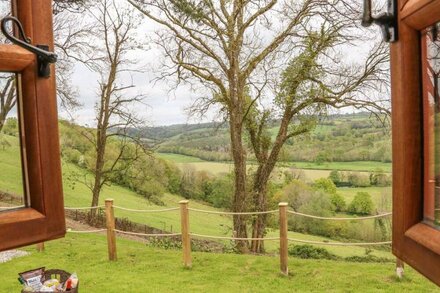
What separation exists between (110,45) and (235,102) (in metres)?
2.43

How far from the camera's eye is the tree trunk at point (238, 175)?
6.29 metres

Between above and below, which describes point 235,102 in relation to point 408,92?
above

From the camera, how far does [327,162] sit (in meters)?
6.21

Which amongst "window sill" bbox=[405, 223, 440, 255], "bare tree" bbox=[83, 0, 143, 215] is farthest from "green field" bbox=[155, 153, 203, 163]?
"window sill" bbox=[405, 223, 440, 255]

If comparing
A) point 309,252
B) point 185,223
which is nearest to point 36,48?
point 185,223

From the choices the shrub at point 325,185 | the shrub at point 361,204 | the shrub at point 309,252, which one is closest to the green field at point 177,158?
the shrub at point 325,185

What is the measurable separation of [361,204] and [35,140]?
5729 mm

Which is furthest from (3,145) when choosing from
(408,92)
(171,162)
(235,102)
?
(171,162)

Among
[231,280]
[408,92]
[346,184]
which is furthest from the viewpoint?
[346,184]

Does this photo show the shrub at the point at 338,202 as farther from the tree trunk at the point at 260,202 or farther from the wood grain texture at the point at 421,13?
the wood grain texture at the point at 421,13

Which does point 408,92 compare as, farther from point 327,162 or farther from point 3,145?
point 327,162

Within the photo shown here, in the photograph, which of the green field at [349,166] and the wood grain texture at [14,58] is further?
the green field at [349,166]

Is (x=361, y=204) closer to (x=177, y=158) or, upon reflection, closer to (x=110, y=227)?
(x=177, y=158)

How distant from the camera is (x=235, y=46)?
607cm
